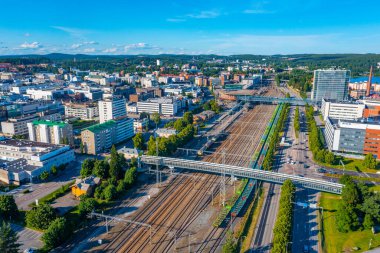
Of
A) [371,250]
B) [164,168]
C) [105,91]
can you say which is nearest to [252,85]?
[105,91]

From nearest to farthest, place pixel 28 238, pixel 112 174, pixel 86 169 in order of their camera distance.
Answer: pixel 28 238
pixel 112 174
pixel 86 169

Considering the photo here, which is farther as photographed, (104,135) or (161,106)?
(161,106)

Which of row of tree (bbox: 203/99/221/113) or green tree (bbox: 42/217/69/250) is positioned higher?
row of tree (bbox: 203/99/221/113)

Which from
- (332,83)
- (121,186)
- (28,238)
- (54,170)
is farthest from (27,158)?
(332,83)

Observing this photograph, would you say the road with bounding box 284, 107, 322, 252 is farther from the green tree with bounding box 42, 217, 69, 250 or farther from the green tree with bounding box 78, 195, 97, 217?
the green tree with bounding box 42, 217, 69, 250

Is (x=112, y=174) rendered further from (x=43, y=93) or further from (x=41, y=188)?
(x=43, y=93)

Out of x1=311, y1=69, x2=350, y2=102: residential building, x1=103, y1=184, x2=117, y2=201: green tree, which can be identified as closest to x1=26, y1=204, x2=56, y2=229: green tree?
x1=103, y1=184, x2=117, y2=201: green tree

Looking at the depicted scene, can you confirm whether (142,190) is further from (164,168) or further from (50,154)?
(50,154)

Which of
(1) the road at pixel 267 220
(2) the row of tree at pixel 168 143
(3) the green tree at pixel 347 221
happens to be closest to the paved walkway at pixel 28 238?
(1) the road at pixel 267 220
